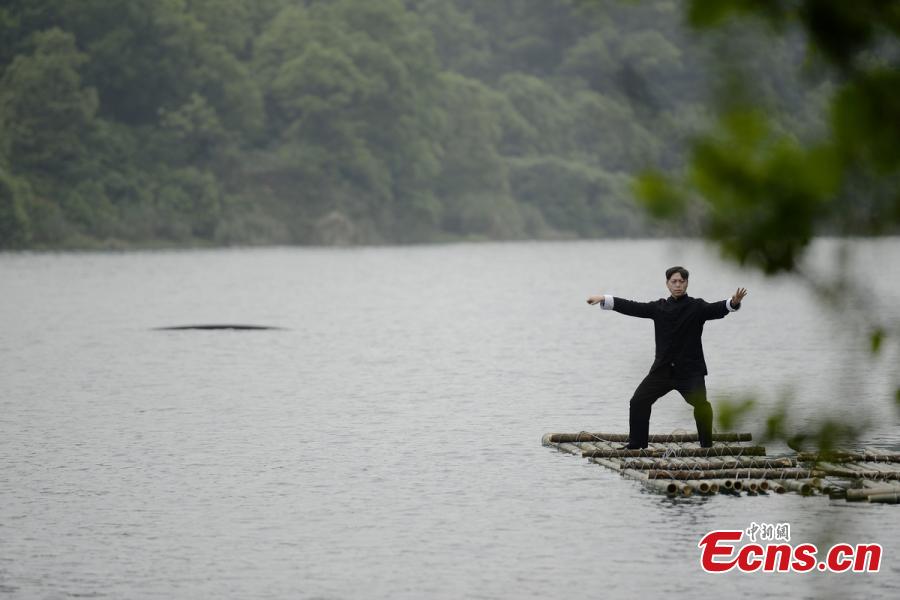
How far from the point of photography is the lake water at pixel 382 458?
1152 centimetres

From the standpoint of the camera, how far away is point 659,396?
50.5ft

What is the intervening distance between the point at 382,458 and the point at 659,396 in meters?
3.88

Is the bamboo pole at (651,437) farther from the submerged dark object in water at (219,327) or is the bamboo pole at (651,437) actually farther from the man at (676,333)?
the submerged dark object in water at (219,327)

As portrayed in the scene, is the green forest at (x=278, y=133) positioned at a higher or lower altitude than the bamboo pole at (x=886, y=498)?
higher

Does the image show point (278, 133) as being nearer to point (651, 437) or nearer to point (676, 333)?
point (651, 437)

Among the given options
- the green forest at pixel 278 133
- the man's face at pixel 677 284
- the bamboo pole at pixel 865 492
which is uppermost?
the green forest at pixel 278 133

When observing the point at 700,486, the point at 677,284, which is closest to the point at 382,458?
the point at 677,284

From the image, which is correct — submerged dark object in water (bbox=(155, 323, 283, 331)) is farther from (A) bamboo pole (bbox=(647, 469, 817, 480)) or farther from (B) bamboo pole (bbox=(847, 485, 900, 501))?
(B) bamboo pole (bbox=(847, 485, 900, 501))

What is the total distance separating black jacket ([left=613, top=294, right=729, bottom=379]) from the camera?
49.7ft

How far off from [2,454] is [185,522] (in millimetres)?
5155

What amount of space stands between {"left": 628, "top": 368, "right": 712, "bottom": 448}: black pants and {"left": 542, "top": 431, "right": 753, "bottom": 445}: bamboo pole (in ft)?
1.48

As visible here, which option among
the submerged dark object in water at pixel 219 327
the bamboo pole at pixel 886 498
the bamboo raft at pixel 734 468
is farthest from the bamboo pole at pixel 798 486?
the submerged dark object in water at pixel 219 327

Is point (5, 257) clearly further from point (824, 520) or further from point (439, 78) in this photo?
point (824, 520)

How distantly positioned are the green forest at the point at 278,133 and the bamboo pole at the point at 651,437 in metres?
70.9
